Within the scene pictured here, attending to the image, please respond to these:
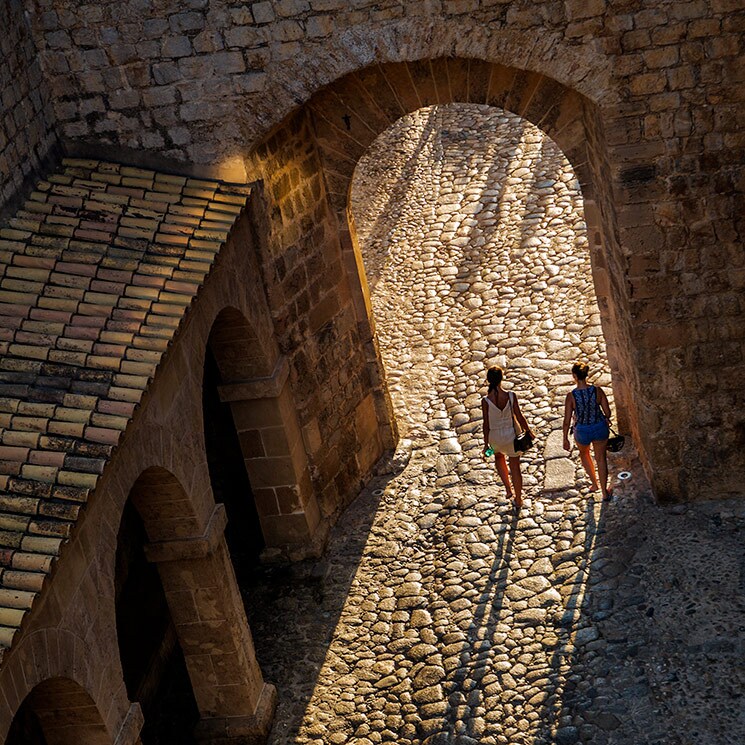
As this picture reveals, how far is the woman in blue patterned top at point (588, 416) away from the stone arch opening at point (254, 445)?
2.29 m

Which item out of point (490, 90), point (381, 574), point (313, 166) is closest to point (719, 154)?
point (490, 90)

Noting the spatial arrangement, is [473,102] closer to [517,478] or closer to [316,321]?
[316,321]

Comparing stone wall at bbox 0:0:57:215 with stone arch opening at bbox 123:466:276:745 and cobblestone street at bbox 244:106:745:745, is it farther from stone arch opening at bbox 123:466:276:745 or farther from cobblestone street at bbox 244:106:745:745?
cobblestone street at bbox 244:106:745:745

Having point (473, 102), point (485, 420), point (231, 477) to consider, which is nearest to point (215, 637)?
point (231, 477)

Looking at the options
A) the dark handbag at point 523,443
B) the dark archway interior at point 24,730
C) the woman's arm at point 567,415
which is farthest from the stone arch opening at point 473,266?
the dark archway interior at point 24,730

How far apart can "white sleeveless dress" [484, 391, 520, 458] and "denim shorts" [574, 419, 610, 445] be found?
55cm

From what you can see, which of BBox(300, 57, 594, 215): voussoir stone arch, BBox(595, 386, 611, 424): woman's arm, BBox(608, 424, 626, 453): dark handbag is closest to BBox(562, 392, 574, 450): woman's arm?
BBox(595, 386, 611, 424): woman's arm

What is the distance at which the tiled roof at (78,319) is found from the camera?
7.02m

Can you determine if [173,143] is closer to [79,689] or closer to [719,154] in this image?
[719,154]

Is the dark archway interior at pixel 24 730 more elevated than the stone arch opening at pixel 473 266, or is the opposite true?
the stone arch opening at pixel 473 266

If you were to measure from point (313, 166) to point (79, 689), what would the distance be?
5.75 metres

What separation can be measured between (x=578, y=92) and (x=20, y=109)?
159 inches

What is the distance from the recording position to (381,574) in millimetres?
11328

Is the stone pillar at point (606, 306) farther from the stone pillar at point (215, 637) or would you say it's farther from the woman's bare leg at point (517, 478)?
the stone pillar at point (215, 637)
